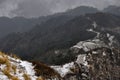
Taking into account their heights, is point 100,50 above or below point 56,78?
above

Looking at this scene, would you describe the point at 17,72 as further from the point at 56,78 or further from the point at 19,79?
the point at 56,78

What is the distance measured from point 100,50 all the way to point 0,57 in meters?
114

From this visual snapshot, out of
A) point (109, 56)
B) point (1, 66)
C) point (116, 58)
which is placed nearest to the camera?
point (1, 66)

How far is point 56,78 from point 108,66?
117 m

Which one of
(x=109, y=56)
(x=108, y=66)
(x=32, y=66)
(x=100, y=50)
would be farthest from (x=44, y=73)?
(x=109, y=56)

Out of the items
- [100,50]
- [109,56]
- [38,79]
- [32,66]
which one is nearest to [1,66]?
[38,79]

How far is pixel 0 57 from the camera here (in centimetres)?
1817

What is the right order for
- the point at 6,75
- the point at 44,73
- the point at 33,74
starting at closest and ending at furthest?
the point at 6,75 < the point at 33,74 < the point at 44,73

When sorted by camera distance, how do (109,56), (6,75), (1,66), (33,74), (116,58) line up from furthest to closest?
(116,58) → (109,56) → (33,74) → (1,66) → (6,75)

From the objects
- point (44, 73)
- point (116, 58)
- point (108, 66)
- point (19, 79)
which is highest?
point (116, 58)

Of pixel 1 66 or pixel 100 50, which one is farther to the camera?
pixel 100 50

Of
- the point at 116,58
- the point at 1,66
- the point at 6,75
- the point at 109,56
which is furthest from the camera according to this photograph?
the point at 116,58

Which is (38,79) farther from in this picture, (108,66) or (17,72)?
(108,66)

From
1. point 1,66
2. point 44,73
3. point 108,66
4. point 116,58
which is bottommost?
point 1,66
